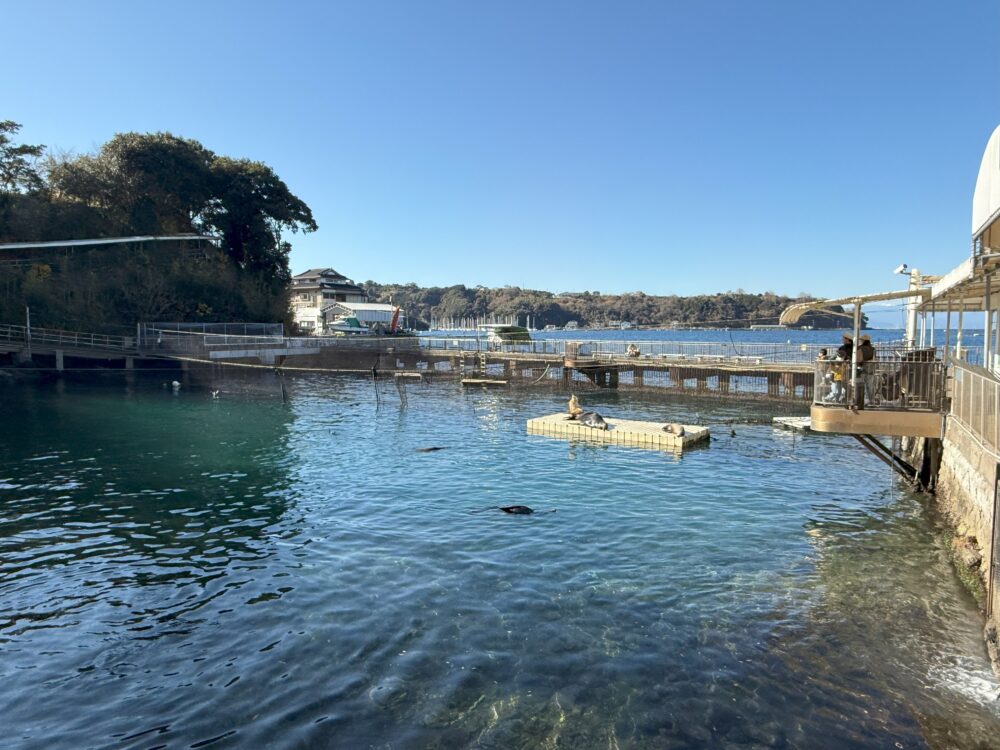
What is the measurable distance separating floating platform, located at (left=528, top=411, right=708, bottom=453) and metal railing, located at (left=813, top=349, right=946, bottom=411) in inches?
387

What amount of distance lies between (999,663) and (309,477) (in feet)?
58.8

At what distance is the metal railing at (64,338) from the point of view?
173 feet

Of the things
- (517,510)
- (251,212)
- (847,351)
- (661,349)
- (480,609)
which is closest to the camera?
(480,609)

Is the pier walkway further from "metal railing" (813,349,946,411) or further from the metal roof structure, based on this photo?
"metal railing" (813,349,946,411)

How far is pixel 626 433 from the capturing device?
1033 inches

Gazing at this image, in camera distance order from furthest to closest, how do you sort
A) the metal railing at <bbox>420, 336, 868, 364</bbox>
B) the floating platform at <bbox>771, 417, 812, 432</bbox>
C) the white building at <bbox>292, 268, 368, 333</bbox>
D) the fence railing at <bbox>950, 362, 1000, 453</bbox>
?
the white building at <bbox>292, 268, 368, 333</bbox>, the metal railing at <bbox>420, 336, 868, 364</bbox>, the floating platform at <bbox>771, 417, 812, 432</bbox>, the fence railing at <bbox>950, 362, 1000, 453</bbox>

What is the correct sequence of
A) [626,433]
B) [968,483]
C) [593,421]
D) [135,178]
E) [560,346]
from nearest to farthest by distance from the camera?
1. [968,483]
2. [626,433]
3. [593,421]
4. [560,346]
5. [135,178]

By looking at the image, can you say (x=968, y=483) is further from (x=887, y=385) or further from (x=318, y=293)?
(x=318, y=293)

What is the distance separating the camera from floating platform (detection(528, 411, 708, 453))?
2511 cm

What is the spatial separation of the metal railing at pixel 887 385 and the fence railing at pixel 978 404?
42 cm

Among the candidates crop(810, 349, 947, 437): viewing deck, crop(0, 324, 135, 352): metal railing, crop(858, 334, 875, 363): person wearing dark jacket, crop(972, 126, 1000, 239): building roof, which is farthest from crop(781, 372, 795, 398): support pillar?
crop(0, 324, 135, 352): metal railing

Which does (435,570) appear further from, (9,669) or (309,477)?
(309,477)

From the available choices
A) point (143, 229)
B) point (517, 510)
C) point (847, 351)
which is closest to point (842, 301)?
point (847, 351)

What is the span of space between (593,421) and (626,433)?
195 cm
